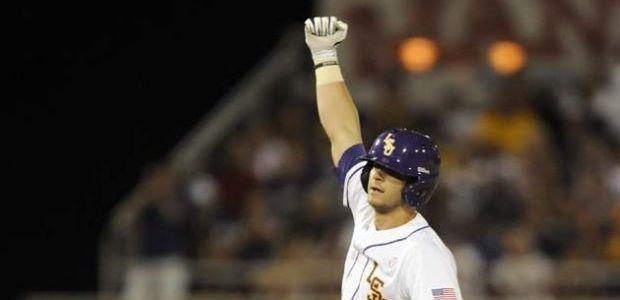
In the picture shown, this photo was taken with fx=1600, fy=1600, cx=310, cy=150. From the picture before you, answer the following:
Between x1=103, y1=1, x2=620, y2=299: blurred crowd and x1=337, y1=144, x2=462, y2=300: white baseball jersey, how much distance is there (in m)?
5.68

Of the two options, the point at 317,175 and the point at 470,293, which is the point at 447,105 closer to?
the point at 317,175

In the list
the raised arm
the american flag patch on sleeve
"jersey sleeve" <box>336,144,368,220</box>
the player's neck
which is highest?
the raised arm

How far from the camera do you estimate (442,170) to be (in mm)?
14031

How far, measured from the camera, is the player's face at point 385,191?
683 centimetres

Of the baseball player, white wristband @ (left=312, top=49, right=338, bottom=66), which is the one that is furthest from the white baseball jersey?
white wristband @ (left=312, top=49, right=338, bottom=66)

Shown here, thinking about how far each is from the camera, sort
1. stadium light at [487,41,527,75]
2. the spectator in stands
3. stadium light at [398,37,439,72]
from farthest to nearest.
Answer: stadium light at [398,37,439,72] → stadium light at [487,41,527,75] → the spectator in stands

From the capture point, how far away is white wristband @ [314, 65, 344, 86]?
306 inches

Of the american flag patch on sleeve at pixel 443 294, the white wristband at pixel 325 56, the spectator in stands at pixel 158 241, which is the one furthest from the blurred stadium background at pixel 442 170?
the american flag patch on sleeve at pixel 443 294

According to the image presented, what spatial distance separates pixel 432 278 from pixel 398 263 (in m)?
0.26

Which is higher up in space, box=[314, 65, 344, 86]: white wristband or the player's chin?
box=[314, 65, 344, 86]: white wristband

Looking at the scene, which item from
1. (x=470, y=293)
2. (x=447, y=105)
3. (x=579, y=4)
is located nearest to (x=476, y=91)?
(x=447, y=105)

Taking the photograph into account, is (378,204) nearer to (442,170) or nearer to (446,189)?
(446,189)

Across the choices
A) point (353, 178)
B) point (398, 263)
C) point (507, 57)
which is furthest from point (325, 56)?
point (507, 57)

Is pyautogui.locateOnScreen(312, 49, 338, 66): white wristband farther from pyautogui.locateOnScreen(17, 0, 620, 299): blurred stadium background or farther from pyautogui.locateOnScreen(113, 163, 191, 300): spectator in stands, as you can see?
pyautogui.locateOnScreen(113, 163, 191, 300): spectator in stands
